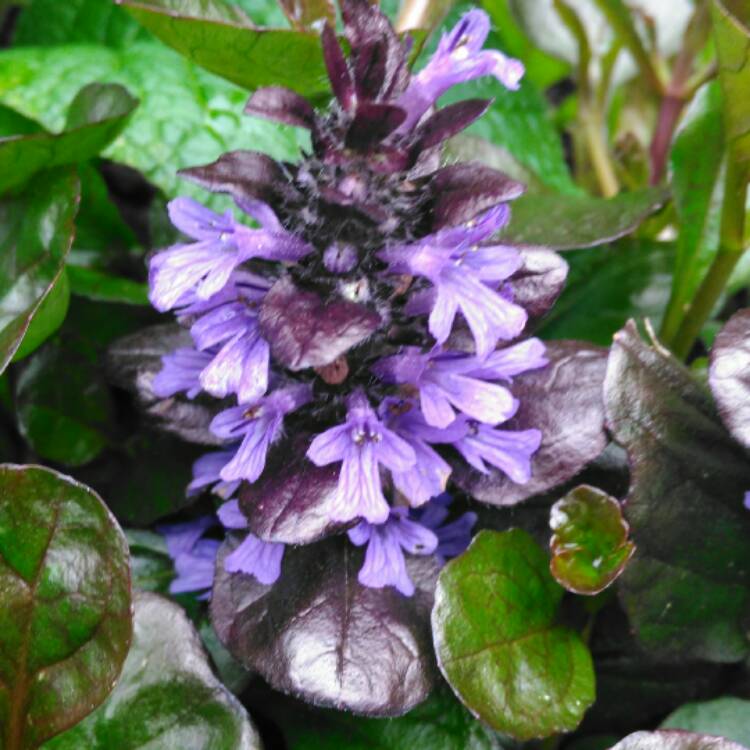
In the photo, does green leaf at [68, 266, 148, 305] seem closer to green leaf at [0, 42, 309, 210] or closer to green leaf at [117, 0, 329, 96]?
green leaf at [0, 42, 309, 210]

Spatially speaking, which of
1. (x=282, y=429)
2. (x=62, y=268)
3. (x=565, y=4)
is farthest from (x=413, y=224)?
(x=565, y=4)

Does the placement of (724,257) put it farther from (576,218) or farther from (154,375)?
(154,375)

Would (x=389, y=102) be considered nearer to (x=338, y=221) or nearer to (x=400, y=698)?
(x=338, y=221)

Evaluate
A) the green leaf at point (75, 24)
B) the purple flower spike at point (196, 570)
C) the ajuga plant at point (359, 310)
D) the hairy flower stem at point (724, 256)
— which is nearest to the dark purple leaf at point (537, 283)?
the ajuga plant at point (359, 310)

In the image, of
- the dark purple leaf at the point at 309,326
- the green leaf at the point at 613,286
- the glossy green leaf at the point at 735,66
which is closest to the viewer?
the dark purple leaf at the point at 309,326

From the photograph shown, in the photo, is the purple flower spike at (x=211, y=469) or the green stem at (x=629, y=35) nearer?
the purple flower spike at (x=211, y=469)

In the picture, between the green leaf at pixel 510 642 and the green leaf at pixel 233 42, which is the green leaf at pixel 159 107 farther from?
the green leaf at pixel 510 642

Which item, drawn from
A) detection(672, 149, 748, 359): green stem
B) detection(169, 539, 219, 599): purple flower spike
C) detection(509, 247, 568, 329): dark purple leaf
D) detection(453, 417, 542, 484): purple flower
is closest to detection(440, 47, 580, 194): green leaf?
detection(672, 149, 748, 359): green stem
